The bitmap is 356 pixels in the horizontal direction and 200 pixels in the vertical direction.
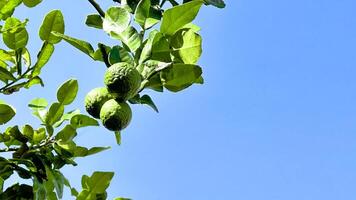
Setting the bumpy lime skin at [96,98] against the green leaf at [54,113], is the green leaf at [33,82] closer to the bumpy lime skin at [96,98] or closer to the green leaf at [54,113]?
the green leaf at [54,113]

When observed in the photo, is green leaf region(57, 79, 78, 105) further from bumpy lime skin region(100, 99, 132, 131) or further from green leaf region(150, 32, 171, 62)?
green leaf region(150, 32, 171, 62)

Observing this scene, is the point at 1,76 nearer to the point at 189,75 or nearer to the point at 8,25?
the point at 8,25

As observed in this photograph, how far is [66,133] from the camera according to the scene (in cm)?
195

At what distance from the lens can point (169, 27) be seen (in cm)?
147

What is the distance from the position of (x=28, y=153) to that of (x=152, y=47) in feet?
2.35

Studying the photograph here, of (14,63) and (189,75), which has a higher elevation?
(189,75)

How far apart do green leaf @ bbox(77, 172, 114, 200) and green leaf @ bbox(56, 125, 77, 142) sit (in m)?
0.15

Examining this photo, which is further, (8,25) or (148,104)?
(8,25)

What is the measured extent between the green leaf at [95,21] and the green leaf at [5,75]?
39cm

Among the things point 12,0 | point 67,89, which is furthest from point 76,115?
point 12,0

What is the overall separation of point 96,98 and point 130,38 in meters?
0.19

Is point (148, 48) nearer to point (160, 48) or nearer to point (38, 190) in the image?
point (160, 48)

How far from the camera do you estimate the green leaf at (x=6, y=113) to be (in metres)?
1.90

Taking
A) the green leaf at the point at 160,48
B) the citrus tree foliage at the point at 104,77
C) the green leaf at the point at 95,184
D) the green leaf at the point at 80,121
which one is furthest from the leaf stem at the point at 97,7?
the green leaf at the point at 95,184
